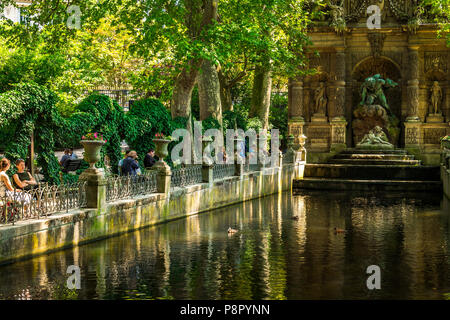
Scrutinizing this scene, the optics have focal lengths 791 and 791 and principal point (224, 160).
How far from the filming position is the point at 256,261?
14750 millimetres

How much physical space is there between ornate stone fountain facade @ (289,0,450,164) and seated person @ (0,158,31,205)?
25124mm

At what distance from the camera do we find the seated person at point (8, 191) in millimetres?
14344

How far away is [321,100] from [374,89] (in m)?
2.77

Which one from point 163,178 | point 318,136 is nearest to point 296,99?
point 318,136

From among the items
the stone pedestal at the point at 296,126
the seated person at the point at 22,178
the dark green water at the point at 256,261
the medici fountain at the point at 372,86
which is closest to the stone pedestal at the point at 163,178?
the dark green water at the point at 256,261

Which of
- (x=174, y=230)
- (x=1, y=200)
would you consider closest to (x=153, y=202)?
(x=174, y=230)

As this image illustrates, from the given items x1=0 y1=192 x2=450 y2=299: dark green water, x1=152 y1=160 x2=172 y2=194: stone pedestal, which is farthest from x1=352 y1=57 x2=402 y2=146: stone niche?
x1=152 y1=160 x2=172 y2=194: stone pedestal

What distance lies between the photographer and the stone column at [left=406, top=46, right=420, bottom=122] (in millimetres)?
38156

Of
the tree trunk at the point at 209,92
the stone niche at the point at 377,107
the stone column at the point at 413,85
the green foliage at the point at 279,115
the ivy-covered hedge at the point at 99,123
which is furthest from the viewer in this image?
the green foliage at the point at 279,115

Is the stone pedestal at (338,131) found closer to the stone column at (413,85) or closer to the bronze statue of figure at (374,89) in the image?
the bronze statue of figure at (374,89)

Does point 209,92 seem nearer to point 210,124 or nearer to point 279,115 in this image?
point 210,124

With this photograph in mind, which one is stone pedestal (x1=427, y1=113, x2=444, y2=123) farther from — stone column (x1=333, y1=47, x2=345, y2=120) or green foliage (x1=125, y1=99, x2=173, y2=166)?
green foliage (x1=125, y1=99, x2=173, y2=166)

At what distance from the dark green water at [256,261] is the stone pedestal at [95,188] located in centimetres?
84

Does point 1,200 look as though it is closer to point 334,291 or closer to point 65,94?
point 334,291
